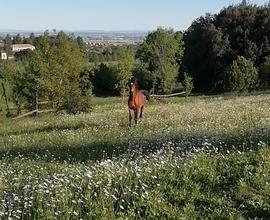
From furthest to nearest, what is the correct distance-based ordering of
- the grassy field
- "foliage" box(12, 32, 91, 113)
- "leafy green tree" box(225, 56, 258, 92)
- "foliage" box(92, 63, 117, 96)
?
1. "foliage" box(92, 63, 117, 96)
2. "leafy green tree" box(225, 56, 258, 92)
3. "foliage" box(12, 32, 91, 113)
4. the grassy field

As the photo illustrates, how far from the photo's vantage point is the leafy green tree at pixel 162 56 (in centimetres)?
8525

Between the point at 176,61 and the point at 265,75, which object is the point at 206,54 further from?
the point at 265,75

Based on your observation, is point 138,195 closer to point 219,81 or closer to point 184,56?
point 219,81

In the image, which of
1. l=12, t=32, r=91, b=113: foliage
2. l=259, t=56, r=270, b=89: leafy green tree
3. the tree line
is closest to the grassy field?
l=12, t=32, r=91, b=113: foliage

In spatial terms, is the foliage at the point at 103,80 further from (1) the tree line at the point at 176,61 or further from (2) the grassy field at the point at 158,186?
(2) the grassy field at the point at 158,186

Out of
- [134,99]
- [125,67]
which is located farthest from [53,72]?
[134,99]

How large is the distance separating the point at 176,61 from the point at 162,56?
17.3 feet

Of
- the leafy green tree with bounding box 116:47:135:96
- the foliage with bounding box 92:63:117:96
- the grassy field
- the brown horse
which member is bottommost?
the foliage with bounding box 92:63:117:96

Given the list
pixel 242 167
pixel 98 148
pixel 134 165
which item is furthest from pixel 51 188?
pixel 98 148

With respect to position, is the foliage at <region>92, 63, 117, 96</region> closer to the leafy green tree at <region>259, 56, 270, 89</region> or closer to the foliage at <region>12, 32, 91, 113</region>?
the leafy green tree at <region>259, 56, 270, 89</region>

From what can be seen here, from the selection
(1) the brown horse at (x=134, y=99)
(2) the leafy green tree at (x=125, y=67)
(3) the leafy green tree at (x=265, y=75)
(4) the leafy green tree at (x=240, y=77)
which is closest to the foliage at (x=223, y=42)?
(3) the leafy green tree at (x=265, y=75)

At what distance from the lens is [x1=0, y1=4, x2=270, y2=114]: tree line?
58656mm

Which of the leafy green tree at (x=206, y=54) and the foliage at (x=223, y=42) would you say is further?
the foliage at (x=223, y=42)

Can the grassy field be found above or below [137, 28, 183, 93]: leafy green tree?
above
